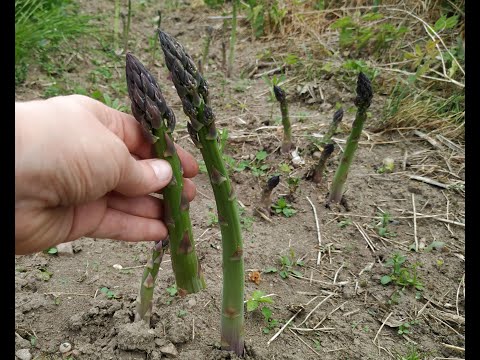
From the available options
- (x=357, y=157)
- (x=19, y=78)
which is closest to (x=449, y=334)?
(x=357, y=157)

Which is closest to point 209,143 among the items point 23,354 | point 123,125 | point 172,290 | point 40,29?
point 123,125

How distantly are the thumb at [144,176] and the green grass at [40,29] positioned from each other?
2871mm

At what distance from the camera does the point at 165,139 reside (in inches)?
72.4

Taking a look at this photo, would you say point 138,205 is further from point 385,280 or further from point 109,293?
point 385,280

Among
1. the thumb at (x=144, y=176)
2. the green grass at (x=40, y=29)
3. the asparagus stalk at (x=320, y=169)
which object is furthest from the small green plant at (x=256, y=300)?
the green grass at (x=40, y=29)

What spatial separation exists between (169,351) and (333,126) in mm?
1936

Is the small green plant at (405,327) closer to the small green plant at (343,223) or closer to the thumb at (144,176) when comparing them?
the small green plant at (343,223)

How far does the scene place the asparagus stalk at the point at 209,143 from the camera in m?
1.79

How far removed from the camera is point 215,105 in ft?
14.3

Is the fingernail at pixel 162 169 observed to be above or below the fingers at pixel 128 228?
above

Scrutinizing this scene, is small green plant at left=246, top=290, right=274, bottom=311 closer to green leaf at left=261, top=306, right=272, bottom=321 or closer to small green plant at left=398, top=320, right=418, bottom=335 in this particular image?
green leaf at left=261, top=306, right=272, bottom=321

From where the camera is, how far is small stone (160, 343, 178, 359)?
2.16m

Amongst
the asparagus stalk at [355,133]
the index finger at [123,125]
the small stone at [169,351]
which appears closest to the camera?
the index finger at [123,125]

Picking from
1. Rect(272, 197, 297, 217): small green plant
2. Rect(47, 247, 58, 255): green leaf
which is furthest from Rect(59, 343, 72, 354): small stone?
Rect(272, 197, 297, 217): small green plant
